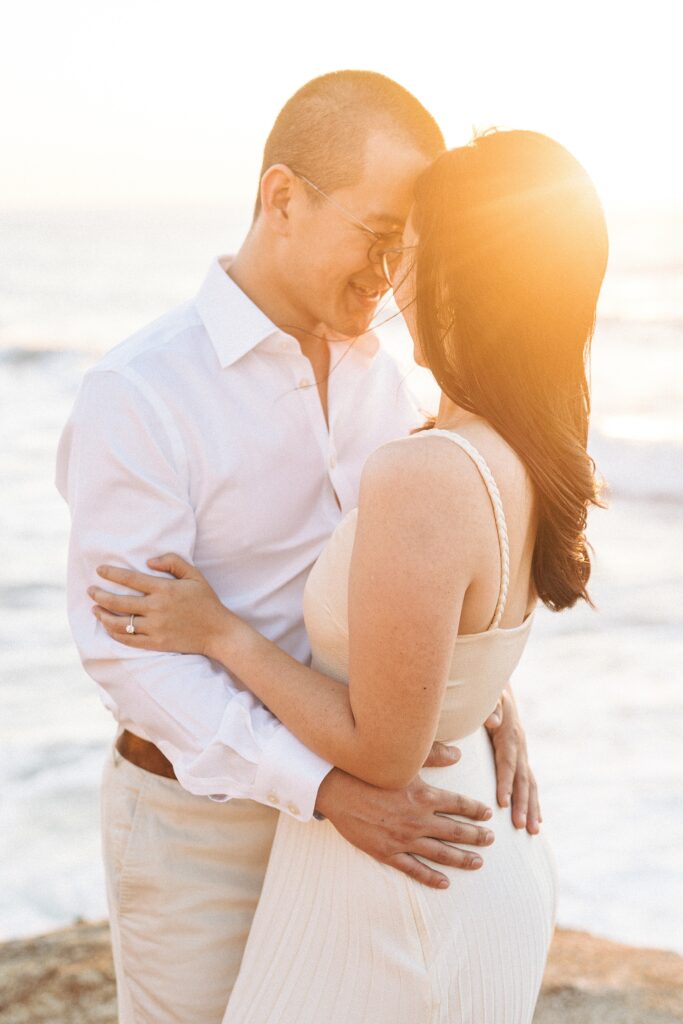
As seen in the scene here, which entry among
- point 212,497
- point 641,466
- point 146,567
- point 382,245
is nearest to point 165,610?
point 146,567

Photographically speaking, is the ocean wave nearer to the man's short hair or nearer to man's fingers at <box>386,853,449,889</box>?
the man's short hair

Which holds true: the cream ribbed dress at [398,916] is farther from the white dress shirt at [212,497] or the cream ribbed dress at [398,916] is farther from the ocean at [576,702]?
the ocean at [576,702]

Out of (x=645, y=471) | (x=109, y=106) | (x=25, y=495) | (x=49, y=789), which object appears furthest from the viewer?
(x=109, y=106)

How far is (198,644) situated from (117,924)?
74cm

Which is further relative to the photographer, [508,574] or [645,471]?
[645,471]

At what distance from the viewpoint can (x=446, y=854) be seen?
212 cm

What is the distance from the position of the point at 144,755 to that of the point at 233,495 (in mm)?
619

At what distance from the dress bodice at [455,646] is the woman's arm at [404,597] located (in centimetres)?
9

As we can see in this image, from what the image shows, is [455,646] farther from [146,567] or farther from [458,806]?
[146,567]

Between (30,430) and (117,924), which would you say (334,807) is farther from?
(30,430)

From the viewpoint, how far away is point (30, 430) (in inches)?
573

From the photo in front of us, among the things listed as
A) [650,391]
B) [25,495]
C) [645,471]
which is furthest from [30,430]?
[650,391]

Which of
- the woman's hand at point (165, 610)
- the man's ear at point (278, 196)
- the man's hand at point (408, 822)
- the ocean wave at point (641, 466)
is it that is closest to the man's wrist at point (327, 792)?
the man's hand at point (408, 822)

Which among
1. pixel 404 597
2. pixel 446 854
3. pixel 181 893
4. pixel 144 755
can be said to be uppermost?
pixel 404 597
